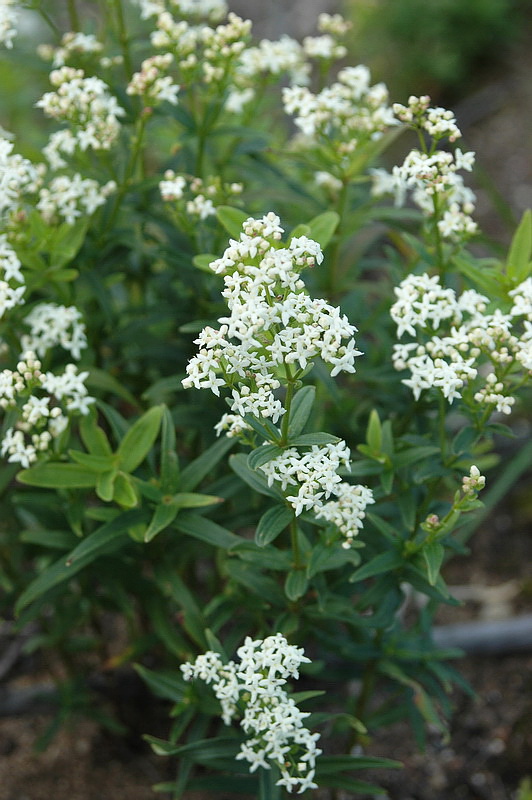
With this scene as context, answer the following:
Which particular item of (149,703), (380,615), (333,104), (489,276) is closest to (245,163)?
(333,104)

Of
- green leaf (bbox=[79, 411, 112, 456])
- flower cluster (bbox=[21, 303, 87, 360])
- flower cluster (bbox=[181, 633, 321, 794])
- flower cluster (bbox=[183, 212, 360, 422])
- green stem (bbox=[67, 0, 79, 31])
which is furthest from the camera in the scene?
green stem (bbox=[67, 0, 79, 31])

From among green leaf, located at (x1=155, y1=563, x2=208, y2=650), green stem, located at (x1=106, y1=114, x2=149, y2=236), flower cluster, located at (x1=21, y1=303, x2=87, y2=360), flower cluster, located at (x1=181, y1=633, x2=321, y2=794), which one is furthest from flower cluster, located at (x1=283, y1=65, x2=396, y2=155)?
flower cluster, located at (x1=181, y1=633, x2=321, y2=794)

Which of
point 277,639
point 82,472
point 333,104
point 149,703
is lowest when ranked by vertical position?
point 149,703

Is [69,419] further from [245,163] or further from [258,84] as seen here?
[258,84]

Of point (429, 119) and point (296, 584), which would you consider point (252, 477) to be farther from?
point (429, 119)

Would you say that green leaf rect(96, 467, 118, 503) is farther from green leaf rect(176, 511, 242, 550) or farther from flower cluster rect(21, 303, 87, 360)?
flower cluster rect(21, 303, 87, 360)

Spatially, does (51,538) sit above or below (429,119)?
below

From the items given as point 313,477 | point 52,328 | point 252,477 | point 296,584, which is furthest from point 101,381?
point 313,477
